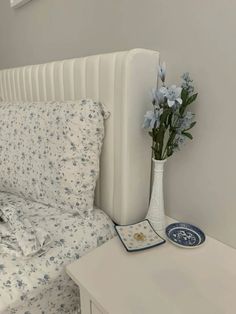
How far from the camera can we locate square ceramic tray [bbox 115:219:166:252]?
0.81m

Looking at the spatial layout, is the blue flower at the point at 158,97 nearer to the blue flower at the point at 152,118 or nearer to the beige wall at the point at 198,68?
the blue flower at the point at 152,118

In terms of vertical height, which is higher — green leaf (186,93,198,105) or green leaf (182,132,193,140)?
green leaf (186,93,198,105)

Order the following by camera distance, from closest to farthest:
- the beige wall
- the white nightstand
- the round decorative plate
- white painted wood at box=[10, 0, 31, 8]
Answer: the white nightstand, the beige wall, the round decorative plate, white painted wood at box=[10, 0, 31, 8]

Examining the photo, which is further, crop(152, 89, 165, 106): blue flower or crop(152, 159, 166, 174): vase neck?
crop(152, 159, 166, 174): vase neck

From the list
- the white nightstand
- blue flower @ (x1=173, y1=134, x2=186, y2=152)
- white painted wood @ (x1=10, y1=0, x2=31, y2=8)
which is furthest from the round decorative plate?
white painted wood @ (x1=10, y1=0, x2=31, y2=8)

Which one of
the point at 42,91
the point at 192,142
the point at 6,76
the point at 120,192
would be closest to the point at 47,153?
the point at 120,192

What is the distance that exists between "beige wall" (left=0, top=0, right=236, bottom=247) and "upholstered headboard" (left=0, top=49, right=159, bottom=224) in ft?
0.34

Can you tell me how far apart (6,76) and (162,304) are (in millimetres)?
1615

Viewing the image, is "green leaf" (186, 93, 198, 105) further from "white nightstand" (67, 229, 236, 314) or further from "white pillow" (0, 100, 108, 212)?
"white nightstand" (67, 229, 236, 314)

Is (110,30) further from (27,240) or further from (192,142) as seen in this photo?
(27,240)

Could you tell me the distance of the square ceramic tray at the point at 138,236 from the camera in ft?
2.66

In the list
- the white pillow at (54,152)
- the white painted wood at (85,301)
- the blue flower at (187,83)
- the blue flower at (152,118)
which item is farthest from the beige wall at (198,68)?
the white painted wood at (85,301)

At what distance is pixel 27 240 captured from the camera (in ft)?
2.46

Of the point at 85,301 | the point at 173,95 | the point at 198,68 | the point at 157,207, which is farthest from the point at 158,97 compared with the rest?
the point at 85,301
